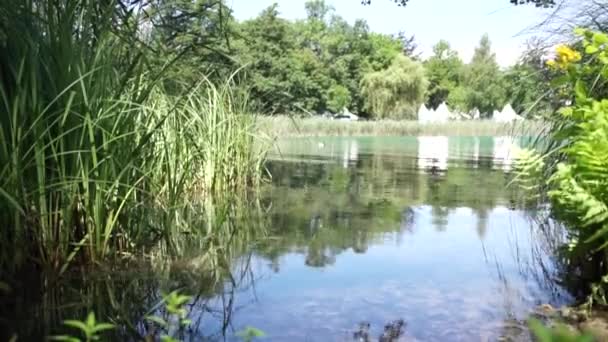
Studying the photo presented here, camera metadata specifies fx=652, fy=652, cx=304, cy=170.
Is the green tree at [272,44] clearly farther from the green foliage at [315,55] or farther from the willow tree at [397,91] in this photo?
the willow tree at [397,91]

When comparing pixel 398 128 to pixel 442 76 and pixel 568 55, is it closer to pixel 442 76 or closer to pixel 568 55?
pixel 568 55

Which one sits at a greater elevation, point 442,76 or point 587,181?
point 442,76

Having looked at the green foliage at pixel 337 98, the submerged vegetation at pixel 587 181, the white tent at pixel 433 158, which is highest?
the green foliage at pixel 337 98

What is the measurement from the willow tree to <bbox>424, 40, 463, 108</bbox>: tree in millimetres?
17187

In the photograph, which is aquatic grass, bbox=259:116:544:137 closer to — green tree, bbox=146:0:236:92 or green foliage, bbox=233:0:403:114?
green foliage, bbox=233:0:403:114

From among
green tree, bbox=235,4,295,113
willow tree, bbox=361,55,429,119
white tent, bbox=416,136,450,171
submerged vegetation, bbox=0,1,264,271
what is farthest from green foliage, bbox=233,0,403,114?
submerged vegetation, bbox=0,1,264,271

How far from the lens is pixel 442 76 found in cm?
6300

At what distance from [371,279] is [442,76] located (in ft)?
203

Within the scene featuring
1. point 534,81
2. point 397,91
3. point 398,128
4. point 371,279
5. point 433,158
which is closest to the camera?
point 371,279

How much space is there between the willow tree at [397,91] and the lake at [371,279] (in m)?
35.2

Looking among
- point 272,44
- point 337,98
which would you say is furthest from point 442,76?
point 272,44

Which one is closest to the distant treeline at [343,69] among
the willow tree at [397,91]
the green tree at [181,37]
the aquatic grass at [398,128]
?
the willow tree at [397,91]

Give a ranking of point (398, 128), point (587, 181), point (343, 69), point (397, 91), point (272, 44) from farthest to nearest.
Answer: point (343, 69), point (397, 91), point (272, 44), point (398, 128), point (587, 181)

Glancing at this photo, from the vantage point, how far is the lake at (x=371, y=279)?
2.43 metres
